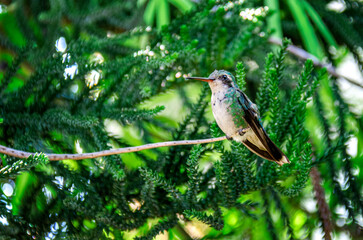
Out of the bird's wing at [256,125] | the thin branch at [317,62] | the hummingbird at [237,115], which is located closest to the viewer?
the bird's wing at [256,125]

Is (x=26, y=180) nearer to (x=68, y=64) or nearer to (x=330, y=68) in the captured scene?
(x=68, y=64)

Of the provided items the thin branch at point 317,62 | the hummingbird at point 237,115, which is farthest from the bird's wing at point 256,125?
the thin branch at point 317,62

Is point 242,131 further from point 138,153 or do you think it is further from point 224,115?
point 138,153

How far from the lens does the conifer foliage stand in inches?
67.8

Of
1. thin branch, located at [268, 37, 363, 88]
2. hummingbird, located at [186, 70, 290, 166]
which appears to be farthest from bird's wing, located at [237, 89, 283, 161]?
thin branch, located at [268, 37, 363, 88]

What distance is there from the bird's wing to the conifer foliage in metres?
0.08

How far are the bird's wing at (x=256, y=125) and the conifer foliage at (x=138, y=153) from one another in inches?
3.3

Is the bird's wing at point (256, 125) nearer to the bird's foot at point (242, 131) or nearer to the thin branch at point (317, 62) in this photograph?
the bird's foot at point (242, 131)

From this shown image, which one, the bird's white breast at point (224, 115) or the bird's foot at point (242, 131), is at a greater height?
the bird's white breast at point (224, 115)

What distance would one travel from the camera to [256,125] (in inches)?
69.9

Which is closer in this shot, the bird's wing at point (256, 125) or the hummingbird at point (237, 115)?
the bird's wing at point (256, 125)

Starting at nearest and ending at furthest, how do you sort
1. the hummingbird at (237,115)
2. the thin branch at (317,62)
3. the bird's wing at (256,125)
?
1. the bird's wing at (256,125)
2. the hummingbird at (237,115)
3. the thin branch at (317,62)

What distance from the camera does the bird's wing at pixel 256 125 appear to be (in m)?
1.67

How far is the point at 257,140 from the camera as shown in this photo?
1778mm
